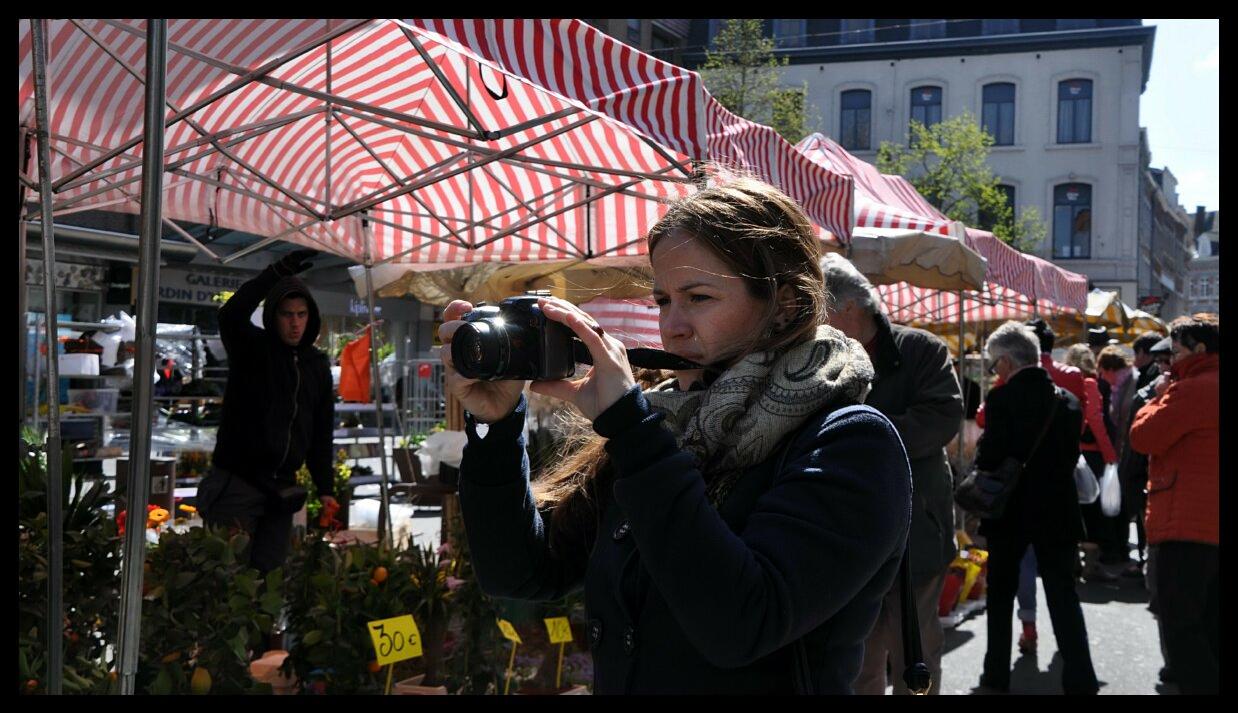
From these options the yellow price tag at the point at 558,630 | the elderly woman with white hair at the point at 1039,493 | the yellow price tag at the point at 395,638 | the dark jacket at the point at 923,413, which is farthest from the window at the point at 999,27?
the yellow price tag at the point at 395,638

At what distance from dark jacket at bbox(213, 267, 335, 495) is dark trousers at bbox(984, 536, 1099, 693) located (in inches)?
134

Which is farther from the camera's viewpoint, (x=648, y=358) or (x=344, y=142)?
(x=344, y=142)

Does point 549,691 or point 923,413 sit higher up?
point 923,413

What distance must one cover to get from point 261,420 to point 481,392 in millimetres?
3382

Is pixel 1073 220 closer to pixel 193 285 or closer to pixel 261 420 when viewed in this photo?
pixel 193 285

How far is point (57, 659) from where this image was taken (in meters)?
2.53

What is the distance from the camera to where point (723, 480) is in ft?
5.19

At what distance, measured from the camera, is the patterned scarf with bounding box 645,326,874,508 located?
153cm

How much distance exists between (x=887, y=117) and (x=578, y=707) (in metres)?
38.4

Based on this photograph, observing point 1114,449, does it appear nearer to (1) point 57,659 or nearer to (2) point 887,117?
(1) point 57,659

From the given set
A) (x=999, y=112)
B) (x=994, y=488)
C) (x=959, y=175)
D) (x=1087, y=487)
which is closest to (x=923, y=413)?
(x=994, y=488)

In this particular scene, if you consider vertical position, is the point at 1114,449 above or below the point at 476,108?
below

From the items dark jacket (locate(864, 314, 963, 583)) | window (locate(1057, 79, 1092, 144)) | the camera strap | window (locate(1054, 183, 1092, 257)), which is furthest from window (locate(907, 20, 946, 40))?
the camera strap

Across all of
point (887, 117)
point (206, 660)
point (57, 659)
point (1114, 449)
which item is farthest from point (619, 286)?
point (887, 117)
